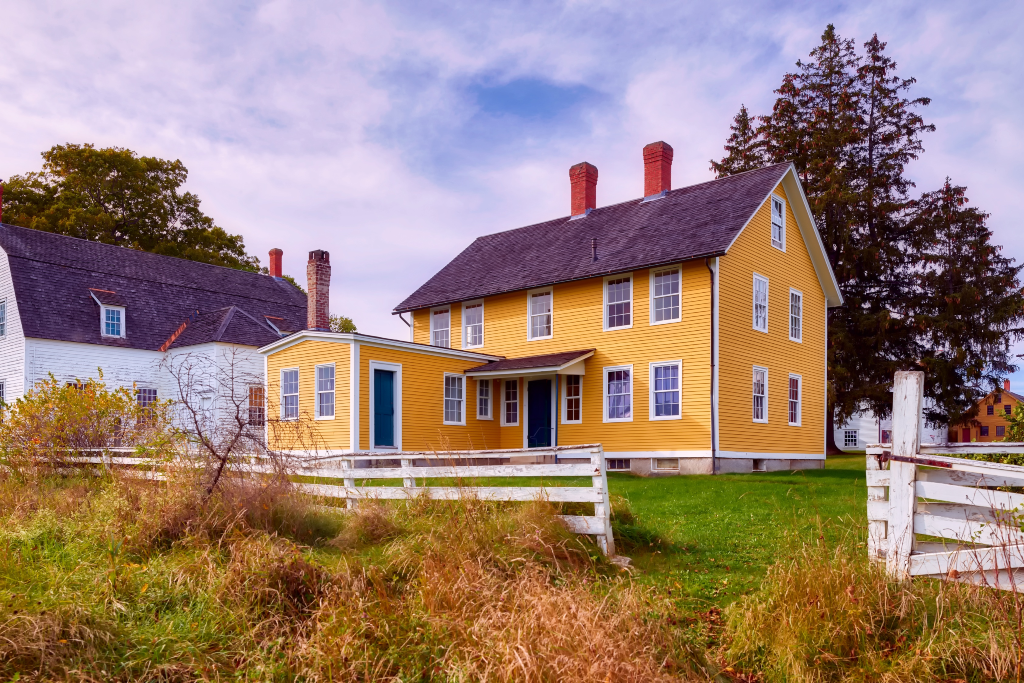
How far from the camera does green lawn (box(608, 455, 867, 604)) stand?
23.6 feet

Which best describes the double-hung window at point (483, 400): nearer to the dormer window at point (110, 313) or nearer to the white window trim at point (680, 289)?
the white window trim at point (680, 289)

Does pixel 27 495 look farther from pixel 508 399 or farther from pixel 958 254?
pixel 958 254

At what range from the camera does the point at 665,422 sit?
18.9 metres

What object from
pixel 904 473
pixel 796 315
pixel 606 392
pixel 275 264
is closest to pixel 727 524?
pixel 904 473

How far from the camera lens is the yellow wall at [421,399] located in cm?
1908

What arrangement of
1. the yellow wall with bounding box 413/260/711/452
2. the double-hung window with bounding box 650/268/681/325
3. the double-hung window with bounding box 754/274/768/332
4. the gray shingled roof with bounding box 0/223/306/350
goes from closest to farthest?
the yellow wall with bounding box 413/260/711/452
the double-hung window with bounding box 650/268/681/325
the double-hung window with bounding box 754/274/768/332
the gray shingled roof with bounding box 0/223/306/350

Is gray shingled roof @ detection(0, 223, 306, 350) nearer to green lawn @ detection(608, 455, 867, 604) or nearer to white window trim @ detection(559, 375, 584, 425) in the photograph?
white window trim @ detection(559, 375, 584, 425)

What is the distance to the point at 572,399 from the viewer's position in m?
21.0

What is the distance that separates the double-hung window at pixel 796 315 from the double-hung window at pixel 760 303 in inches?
69.5

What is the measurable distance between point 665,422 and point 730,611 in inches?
511

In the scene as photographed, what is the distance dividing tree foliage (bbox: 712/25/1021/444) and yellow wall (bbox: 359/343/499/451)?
12958 millimetres

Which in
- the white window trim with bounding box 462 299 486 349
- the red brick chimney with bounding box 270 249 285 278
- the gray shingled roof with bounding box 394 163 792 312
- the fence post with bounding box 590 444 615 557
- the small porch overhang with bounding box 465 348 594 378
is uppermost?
the red brick chimney with bounding box 270 249 285 278

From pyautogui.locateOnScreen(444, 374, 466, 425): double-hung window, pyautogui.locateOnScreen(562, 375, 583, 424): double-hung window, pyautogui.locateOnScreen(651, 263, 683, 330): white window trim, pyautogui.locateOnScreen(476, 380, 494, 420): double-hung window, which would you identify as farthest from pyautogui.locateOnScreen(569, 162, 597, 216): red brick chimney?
pyautogui.locateOnScreen(444, 374, 466, 425): double-hung window

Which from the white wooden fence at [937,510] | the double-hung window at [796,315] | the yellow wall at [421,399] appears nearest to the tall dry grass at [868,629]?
the white wooden fence at [937,510]
